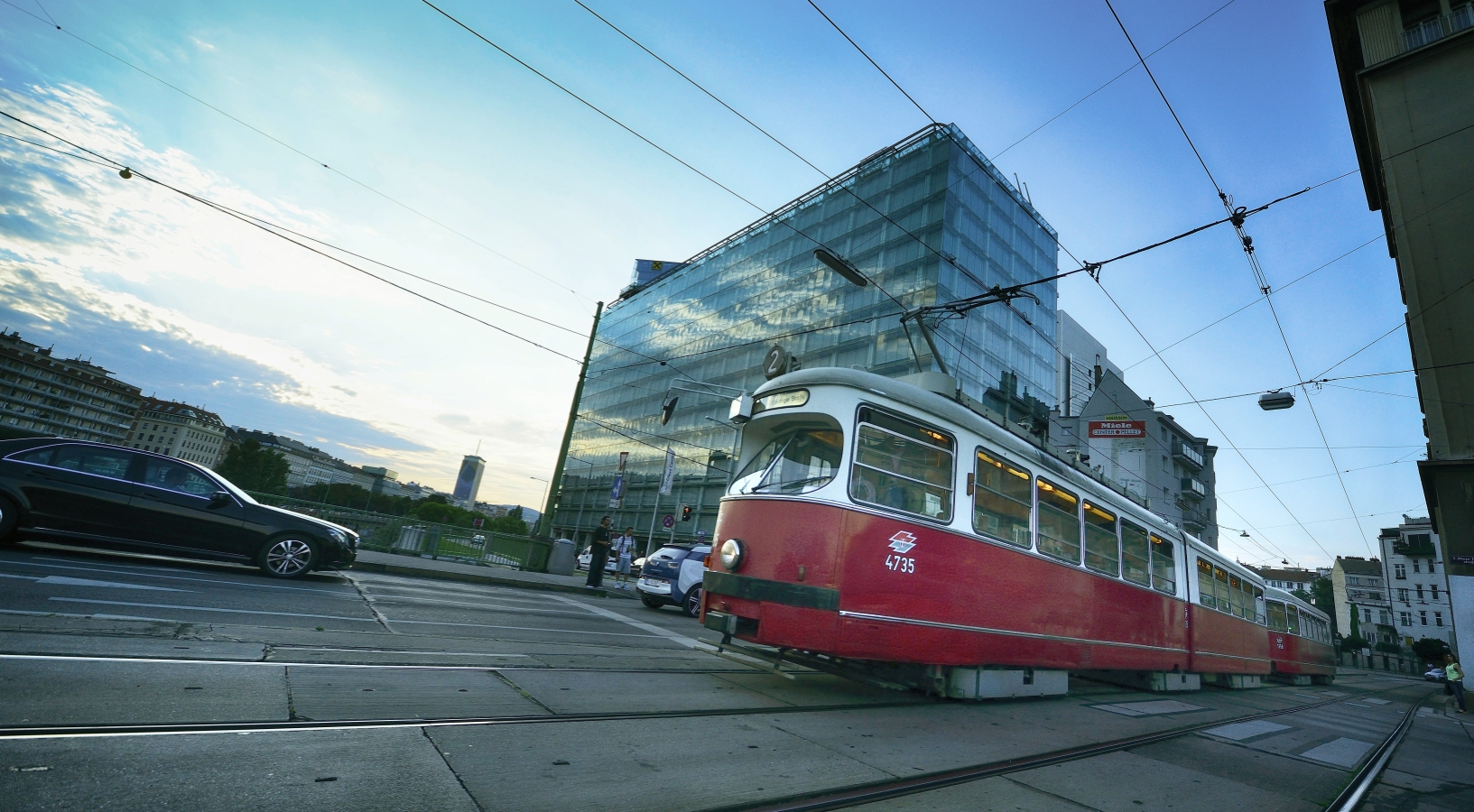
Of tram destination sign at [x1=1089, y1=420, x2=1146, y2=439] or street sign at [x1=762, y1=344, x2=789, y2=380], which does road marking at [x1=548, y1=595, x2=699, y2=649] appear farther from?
→ tram destination sign at [x1=1089, y1=420, x2=1146, y2=439]

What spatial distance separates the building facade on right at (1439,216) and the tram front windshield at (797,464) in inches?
701

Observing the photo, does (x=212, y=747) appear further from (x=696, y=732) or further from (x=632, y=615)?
(x=632, y=615)

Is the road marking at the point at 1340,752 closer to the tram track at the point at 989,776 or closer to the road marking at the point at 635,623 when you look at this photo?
the tram track at the point at 989,776

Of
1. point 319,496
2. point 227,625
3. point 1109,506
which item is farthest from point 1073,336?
Answer: point 319,496

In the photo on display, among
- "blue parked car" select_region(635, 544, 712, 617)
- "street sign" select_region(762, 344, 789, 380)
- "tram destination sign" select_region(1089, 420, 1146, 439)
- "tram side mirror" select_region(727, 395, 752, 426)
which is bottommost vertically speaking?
"blue parked car" select_region(635, 544, 712, 617)

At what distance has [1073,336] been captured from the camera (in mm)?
56469

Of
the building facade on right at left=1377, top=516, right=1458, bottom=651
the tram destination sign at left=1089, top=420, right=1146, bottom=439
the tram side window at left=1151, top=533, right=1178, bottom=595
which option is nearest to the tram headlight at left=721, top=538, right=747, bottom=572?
the tram side window at left=1151, top=533, right=1178, bottom=595

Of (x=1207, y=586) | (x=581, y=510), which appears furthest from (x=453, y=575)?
(x=581, y=510)

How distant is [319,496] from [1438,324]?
18174 cm

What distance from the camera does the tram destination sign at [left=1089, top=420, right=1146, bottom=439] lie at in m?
21.0

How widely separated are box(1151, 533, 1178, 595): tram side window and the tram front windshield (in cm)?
703

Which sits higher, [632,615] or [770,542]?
[770,542]

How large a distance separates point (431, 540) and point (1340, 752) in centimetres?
1800

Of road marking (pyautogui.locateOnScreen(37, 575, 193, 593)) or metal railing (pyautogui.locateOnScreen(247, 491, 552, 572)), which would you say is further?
metal railing (pyautogui.locateOnScreen(247, 491, 552, 572))
